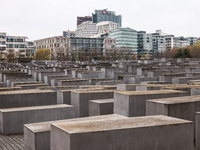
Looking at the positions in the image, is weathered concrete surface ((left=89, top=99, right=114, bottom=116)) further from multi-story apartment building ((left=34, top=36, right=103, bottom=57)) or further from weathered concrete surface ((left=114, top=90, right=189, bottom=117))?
multi-story apartment building ((left=34, top=36, right=103, bottom=57))

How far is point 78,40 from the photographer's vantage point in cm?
13688

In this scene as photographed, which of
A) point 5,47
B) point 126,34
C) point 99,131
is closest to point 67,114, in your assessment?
point 99,131

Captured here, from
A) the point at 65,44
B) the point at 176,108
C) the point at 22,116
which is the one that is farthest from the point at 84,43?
the point at 176,108

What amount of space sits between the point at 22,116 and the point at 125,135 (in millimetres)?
6797

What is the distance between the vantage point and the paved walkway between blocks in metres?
10.9

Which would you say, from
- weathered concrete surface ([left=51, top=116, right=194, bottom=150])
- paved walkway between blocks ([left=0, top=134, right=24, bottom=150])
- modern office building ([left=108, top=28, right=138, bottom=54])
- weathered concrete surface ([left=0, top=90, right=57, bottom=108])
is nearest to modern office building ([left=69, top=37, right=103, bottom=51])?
modern office building ([left=108, top=28, right=138, bottom=54])

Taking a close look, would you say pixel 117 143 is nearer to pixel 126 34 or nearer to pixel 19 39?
pixel 19 39

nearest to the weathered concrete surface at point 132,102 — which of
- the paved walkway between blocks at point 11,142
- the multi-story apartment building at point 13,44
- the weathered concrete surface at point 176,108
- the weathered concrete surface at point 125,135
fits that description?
the weathered concrete surface at point 176,108

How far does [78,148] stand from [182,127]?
317 centimetres

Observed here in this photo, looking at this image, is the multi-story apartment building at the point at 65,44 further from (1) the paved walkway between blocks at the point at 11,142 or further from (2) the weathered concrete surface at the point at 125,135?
(2) the weathered concrete surface at the point at 125,135

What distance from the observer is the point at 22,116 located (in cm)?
1309

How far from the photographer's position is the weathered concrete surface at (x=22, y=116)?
12867 millimetres

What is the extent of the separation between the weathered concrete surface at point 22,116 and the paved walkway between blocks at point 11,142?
39 cm

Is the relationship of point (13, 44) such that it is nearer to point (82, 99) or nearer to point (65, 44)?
point (65, 44)
